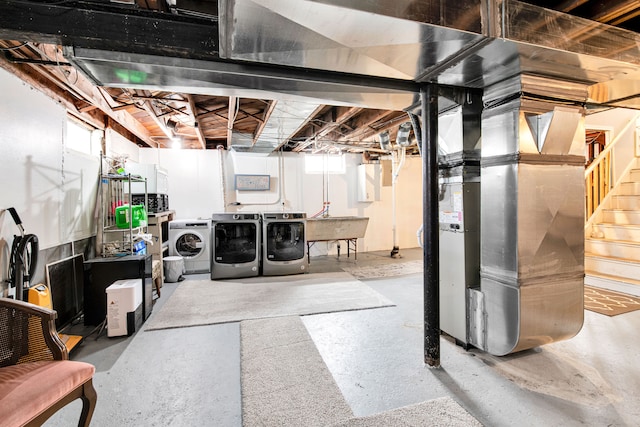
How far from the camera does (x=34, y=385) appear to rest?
1317 mm

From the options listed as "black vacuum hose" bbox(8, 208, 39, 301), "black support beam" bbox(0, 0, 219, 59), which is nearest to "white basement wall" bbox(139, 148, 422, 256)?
"black vacuum hose" bbox(8, 208, 39, 301)

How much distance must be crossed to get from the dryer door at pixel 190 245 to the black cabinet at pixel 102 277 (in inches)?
76.8

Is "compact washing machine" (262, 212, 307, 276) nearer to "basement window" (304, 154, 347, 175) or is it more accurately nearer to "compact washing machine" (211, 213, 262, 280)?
"compact washing machine" (211, 213, 262, 280)

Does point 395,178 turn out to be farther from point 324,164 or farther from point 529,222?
point 529,222

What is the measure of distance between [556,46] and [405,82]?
34.5 inches

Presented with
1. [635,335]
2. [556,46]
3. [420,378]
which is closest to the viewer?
[556,46]

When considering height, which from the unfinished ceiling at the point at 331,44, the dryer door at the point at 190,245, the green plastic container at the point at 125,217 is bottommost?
the dryer door at the point at 190,245

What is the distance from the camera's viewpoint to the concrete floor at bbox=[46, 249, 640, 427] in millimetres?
1713

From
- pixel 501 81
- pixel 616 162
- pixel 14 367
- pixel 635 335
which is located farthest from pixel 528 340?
pixel 616 162

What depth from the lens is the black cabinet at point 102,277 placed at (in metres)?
→ 2.93

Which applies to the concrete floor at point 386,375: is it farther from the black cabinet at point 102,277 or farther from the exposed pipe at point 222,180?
the exposed pipe at point 222,180

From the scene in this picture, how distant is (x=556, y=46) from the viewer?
62.9 inches

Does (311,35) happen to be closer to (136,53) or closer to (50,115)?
(136,53)

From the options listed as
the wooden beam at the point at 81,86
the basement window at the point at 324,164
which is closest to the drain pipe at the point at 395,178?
the basement window at the point at 324,164
